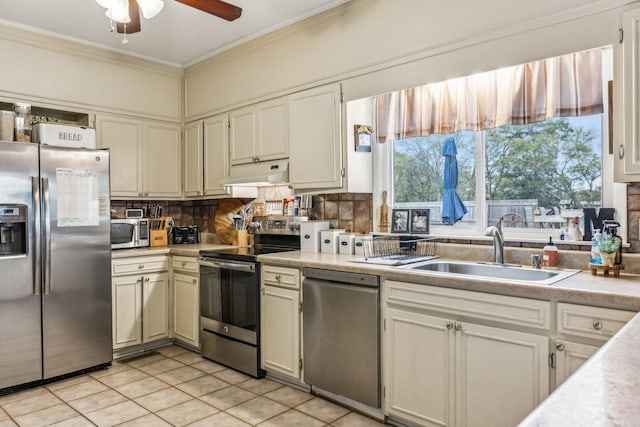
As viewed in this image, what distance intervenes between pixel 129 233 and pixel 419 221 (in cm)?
255

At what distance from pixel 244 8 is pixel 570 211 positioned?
101 inches

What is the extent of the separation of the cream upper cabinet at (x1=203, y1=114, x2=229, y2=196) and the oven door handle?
0.77 metres

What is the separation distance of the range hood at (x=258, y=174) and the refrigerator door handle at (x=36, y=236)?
141cm

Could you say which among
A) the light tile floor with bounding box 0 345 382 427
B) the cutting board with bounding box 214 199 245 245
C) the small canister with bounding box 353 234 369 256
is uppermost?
the cutting board with bounding box 214 199 245 245

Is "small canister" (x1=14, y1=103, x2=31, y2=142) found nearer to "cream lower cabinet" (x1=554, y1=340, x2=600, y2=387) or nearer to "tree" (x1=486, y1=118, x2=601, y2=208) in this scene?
"tree" (x1=486, y1=118, x2=601, y2=208)

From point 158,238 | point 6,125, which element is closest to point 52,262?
point 6,125

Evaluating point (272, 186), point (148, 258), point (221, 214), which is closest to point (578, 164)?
Result: point (272, 186)

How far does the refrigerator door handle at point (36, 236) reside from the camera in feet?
10.0

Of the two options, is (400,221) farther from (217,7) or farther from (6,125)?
(6,125)

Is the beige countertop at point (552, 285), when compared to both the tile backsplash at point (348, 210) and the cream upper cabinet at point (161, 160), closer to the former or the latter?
the tile backsplash at point (348, 210)

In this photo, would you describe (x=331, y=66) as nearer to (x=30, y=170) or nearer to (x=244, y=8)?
(x=244, y=8)

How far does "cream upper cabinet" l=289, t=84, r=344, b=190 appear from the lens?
321 cm

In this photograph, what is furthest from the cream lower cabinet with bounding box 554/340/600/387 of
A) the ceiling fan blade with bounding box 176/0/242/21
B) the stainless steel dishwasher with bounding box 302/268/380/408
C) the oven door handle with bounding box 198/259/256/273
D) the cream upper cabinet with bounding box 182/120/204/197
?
the cream upper cabinet with bounding box 182/120/204/197

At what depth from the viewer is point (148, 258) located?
3861 millimetres
